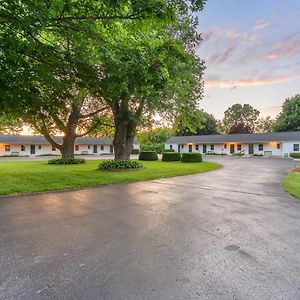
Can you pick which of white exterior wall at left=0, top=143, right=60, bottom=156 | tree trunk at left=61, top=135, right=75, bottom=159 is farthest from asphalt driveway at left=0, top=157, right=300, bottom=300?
white exterior wall at left=0, top=143, right=60, bottom=156

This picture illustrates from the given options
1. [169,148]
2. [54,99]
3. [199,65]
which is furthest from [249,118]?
[54,99]

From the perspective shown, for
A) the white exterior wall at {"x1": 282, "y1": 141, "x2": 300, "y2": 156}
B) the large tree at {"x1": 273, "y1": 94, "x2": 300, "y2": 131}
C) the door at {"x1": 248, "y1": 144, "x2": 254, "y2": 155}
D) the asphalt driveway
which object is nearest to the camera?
the asphalt driveway

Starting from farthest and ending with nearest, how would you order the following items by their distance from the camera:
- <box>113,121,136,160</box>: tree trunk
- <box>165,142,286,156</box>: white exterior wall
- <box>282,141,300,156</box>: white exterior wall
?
<box>165,142,286,156</box>: white exterior wall < <box>282,141,300,156</box>: white exterior wall < <box>113,121,136,160</box>: tree trunk

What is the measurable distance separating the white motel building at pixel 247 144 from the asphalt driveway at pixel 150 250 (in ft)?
127

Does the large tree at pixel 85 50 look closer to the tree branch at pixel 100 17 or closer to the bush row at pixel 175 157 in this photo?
the tree branch at pixel 100 17

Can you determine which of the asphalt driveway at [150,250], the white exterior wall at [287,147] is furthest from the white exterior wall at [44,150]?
the asphalt driveway at [150,250]

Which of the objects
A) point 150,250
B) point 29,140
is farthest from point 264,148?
point 150,250

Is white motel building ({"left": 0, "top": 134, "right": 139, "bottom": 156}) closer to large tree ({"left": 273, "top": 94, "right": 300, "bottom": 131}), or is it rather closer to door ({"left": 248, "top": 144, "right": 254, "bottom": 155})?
door ({"left": 248, "top": 144, "right": 254, "bottom": 155})

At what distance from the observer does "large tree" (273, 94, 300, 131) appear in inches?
2194

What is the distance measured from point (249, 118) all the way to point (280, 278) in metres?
89.4

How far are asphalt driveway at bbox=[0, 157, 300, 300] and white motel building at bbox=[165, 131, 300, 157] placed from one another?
3884 centimetres

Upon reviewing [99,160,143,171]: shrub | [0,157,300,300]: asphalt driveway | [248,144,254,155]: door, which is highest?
[248,144,254,155]: door

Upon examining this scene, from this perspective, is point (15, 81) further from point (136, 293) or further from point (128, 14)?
point (136, 293)

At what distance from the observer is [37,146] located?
171ft
